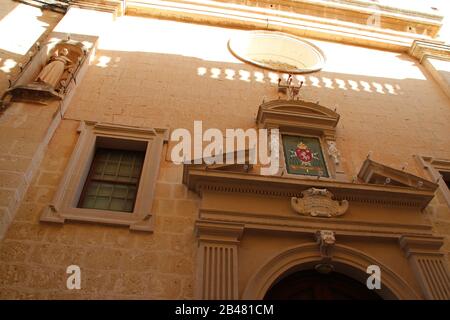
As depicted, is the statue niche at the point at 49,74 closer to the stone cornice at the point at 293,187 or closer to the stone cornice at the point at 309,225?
the stone cornice at the point at 293,187

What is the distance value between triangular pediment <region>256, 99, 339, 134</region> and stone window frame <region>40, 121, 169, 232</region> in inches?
74.6

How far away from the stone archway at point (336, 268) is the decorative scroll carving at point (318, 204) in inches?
20.6

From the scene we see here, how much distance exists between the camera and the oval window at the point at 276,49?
1107cm

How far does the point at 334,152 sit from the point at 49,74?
203 inches

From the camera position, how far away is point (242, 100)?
8203 mm

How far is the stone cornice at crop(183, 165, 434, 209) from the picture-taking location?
5.86 meters

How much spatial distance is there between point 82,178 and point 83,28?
4365 mm

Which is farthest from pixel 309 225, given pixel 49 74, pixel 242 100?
pixel 49 74

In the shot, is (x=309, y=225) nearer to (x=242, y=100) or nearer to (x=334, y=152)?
(x=334, y=152)

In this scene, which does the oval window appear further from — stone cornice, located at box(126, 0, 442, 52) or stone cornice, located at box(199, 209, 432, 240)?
stone cornice, located at box(199, 209, 432, 240)

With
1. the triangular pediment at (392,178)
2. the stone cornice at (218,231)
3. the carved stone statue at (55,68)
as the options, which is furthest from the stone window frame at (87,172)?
the triangular pediment at (392,178)

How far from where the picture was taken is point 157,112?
7367 mm
